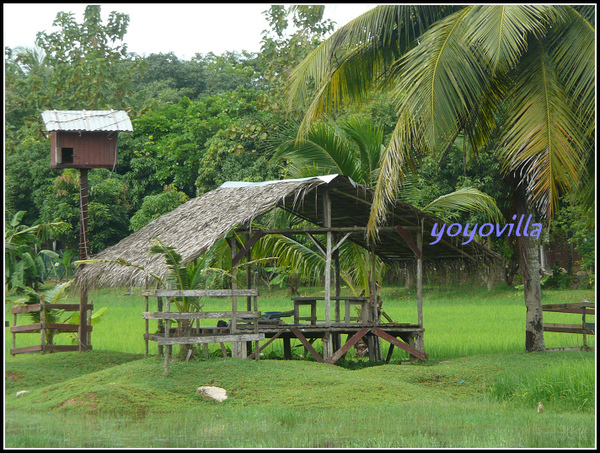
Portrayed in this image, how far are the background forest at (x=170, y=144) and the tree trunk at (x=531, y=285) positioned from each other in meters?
0.98

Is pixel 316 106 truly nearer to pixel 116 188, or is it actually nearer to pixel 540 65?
pixel 540 65

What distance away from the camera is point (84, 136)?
13.6m

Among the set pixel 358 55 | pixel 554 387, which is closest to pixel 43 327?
pixel 358 55

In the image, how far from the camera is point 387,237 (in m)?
14.0

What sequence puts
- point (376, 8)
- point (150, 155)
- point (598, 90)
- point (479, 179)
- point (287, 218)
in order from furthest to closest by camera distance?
point (150, 155) → point (479, 179) → point (287, 218) → point (376, 8) → point (598, 90)

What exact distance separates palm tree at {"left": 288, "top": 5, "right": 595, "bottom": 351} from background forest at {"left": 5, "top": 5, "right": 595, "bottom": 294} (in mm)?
2583

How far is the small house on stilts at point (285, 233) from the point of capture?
10938mm

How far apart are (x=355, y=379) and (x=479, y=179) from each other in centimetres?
1484

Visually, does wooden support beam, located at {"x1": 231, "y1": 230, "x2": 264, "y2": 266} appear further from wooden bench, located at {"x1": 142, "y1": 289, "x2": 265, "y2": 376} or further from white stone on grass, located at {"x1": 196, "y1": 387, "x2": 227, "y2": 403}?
white stone on grass, located at {"x1": 196, "y1": 387, "x2": 227, "y2": 403}

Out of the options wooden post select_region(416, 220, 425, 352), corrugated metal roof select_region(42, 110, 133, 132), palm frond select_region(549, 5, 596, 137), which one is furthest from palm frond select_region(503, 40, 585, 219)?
corrugated metal roof select_region(42, 110, 133, 132)

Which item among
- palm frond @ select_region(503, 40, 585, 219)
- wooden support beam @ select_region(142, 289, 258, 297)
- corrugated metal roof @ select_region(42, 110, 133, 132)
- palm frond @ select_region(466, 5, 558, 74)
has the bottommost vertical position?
wooden support beam @ select_region(142, 289, 258, 297)

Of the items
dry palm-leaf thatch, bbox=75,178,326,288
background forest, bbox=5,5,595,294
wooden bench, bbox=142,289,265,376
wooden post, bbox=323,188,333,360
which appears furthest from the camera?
background forest, bbox=5,5,595,294

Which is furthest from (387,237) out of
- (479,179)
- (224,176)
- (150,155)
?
(150,155)

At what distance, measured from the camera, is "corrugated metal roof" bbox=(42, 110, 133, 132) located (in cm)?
1338
